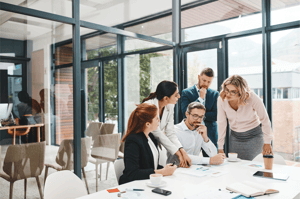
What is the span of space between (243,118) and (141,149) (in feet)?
Result: 4.66

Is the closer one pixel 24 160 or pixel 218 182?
pixel 218 182

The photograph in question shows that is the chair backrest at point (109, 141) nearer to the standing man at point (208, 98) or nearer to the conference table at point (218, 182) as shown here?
the standing man at point (208, 98)

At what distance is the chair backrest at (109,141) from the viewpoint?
3423 millimetres

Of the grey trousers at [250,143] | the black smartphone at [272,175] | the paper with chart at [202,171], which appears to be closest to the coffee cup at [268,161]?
the black smartphone at [272,175]

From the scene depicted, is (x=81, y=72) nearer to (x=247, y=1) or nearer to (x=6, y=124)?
(x=6, y=124)

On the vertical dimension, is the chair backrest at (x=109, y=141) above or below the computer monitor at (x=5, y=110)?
below

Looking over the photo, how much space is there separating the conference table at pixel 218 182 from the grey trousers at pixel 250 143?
2.09 feet

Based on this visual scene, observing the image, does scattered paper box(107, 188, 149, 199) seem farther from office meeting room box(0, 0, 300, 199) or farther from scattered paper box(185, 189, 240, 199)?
scattered paper box(185, 189, 240, 199)

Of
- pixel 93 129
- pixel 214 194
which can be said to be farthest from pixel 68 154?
pixel 214 194

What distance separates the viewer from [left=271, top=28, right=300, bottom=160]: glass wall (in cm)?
362

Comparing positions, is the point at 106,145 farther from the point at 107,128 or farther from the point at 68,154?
the point at 68,154

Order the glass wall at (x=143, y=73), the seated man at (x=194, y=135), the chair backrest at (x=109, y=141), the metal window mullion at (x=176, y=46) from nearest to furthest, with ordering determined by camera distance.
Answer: the seated man at (x=194, y=135) → the chair backrest at (x=109, y=141) → the glass wall at (x=143, y=73) → the metal window mullion at (x=176, y=46)

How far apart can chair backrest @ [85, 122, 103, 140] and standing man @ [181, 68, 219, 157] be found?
1389 millimetres

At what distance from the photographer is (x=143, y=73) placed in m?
4.25
